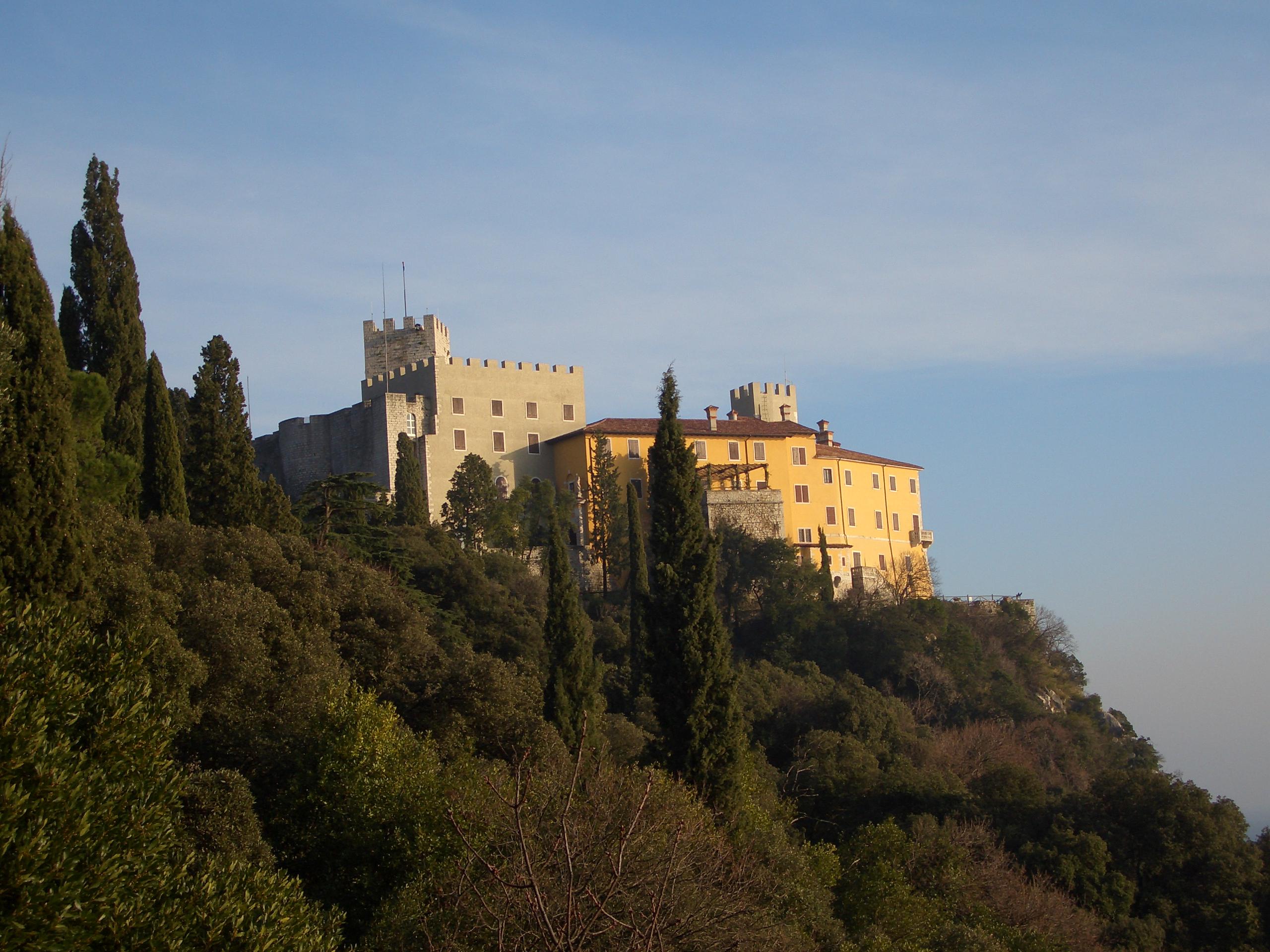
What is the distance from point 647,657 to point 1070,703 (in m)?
38.9

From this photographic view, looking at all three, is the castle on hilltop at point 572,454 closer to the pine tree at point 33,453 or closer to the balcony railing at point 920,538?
the balcony railing at point 920,538

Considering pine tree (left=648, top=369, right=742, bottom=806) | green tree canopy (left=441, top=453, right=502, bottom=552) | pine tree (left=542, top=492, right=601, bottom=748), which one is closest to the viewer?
pine tree (left=648, top=369, right=742, bottom=806)

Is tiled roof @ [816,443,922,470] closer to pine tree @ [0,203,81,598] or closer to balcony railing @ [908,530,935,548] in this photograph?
balcony railing @ [908,530,935,548]

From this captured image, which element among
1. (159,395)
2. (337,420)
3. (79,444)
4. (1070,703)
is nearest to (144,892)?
(79,444)

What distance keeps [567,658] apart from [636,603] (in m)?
4.51

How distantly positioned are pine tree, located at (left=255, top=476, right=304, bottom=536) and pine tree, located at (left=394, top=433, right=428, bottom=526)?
14141 mm

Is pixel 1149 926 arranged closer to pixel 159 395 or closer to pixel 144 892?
pixel 159 395

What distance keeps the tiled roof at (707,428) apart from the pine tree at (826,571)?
4689 millimetres

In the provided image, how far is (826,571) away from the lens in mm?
55562

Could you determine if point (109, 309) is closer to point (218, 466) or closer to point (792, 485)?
point (218, 466)

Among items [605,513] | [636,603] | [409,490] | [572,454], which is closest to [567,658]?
[636,603]

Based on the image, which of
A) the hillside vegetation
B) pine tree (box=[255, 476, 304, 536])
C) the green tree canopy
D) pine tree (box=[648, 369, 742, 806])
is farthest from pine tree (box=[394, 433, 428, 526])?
pine tree (box=[648, 369, 742, 806])

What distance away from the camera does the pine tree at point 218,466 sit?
29.7 m

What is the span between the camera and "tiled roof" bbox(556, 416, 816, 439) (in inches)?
2219
